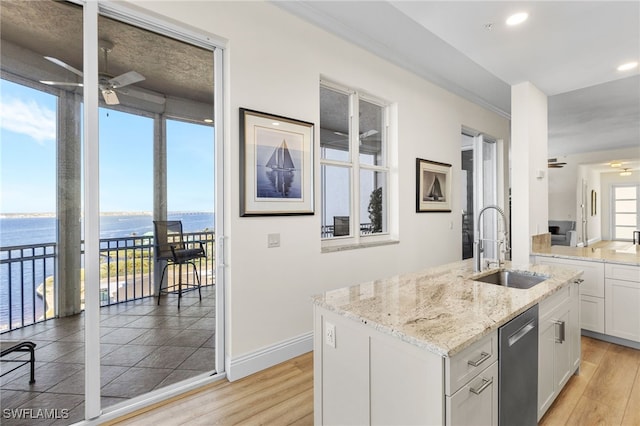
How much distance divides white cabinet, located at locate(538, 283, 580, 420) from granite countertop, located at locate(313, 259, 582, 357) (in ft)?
0.42

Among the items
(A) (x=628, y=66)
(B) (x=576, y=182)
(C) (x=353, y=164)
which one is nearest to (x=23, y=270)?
(C) (x=353, y=164)

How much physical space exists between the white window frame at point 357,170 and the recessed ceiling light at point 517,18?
143cm

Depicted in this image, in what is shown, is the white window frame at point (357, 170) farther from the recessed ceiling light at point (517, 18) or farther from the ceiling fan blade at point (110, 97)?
the ceiling fan blade at point (110, 97)

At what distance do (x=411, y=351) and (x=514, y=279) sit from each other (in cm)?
157

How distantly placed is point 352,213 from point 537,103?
248 cm

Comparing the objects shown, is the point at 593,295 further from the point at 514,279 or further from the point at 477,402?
the point at 477,402

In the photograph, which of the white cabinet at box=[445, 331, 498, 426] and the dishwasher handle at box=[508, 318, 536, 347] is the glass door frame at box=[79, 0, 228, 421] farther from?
the dishwasher handle at box=[508, 318, 536, 347]

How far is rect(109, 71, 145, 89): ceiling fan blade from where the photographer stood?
6.63 ft

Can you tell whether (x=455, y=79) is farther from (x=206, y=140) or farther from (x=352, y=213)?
(x=206, y=140)

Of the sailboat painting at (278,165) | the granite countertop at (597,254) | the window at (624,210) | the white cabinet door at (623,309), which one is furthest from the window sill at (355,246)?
the window at (624,210)

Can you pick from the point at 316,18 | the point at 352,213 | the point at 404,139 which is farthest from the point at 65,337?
the point at 404,139

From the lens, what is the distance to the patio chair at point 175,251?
226 cm

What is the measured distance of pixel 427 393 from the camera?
3.79ft

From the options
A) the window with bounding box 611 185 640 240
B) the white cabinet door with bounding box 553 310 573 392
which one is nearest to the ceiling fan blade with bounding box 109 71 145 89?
the white cabinet door with bounding box 553 310 573 392
